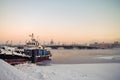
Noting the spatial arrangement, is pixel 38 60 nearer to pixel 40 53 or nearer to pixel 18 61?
pixel 40 53

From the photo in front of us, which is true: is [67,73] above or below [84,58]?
above

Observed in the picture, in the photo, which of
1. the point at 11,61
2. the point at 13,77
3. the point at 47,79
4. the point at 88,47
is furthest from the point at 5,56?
the point at 88,47

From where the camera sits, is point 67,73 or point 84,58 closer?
point 67,73

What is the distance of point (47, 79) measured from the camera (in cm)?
518

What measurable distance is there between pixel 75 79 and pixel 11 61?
4.71 meters

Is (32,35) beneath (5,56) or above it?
above

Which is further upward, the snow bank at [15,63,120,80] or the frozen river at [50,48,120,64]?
the snow bank at [15,63,120,80]

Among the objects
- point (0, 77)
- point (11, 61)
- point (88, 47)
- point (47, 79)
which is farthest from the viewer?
point (88, 47)

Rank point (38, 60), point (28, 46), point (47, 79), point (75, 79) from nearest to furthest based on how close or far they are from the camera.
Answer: point (47, 79) → point (75, 79) → point (38, 60) → point (28, 46)

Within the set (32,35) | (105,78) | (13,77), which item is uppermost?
(32,35)

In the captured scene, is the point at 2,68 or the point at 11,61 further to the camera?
the point at 11,61

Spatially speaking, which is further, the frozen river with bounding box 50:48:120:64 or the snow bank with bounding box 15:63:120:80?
the frozen river with bounding box 50:48:120:64

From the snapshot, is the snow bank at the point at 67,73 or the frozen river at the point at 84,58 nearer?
the snow bank at the point at 67,73

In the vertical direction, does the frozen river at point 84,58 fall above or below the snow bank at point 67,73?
below
